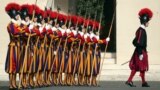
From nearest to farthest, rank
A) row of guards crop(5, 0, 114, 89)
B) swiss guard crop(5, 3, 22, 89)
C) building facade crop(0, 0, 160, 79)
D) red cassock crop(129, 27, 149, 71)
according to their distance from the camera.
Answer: swiss guard crop(5, 3, 22, 89)
row of guards crop(5, 0, 114, 89)
red cassock crop(129, 27, 149, 71)
building facade crop(0, 0, 160, 79)

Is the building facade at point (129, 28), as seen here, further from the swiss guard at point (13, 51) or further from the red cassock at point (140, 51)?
the swiss guard at point (13, 51)

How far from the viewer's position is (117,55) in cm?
2059

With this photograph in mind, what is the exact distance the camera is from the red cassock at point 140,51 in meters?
16.3

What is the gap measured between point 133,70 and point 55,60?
2139 mm

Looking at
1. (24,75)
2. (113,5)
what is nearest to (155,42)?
(113,5)

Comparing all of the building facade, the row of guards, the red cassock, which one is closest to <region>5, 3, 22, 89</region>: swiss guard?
the row of guards

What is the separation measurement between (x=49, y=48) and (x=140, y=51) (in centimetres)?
241

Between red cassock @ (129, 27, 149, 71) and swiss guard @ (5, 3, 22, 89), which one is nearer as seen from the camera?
swiss guard @ (5, 3, 22, 89)

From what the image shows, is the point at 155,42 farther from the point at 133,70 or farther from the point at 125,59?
the point at 133,70

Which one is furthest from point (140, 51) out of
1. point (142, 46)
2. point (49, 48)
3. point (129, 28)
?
point (129, 28)

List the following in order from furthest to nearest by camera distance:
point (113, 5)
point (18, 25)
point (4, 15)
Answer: point (113, 5) < point (4, 15) < point (18, 25)

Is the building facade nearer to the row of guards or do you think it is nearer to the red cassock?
the row of guards

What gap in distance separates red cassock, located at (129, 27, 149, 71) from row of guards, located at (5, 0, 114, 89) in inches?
38.9

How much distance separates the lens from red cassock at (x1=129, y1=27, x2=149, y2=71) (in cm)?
1628
